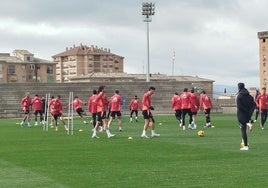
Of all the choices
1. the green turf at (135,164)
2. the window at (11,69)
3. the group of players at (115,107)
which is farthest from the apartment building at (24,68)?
the green turf at (135,164)

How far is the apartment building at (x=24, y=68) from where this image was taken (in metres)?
150

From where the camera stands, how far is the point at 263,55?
586ft

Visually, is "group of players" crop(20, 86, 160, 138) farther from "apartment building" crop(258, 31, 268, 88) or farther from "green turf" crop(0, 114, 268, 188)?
"apartment building" crop(258, 31, 268, 88)

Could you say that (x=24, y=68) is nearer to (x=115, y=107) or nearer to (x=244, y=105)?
(x=115, y=107)

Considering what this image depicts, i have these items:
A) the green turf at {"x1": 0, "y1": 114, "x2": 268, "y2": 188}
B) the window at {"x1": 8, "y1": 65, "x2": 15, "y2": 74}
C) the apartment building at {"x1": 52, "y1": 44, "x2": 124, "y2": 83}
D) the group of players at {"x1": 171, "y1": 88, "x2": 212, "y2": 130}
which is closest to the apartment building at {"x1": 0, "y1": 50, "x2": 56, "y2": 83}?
the window at {"x1": 8, "y1": 65, "x2": 15, "y2": 74}

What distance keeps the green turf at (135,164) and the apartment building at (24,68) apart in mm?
127428

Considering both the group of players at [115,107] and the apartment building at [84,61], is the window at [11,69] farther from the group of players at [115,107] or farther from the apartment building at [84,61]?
the group of players at [115,107]

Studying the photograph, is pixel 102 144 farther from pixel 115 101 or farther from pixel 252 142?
pixel 115 101

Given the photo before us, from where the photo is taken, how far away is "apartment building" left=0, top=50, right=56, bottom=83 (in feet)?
493

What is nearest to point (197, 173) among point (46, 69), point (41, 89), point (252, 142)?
point (252, 142)

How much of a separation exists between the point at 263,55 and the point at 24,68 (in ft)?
226

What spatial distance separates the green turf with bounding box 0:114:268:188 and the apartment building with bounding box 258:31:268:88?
506 feet

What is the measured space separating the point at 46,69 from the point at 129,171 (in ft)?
480

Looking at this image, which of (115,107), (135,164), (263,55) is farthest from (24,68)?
(135,164)
